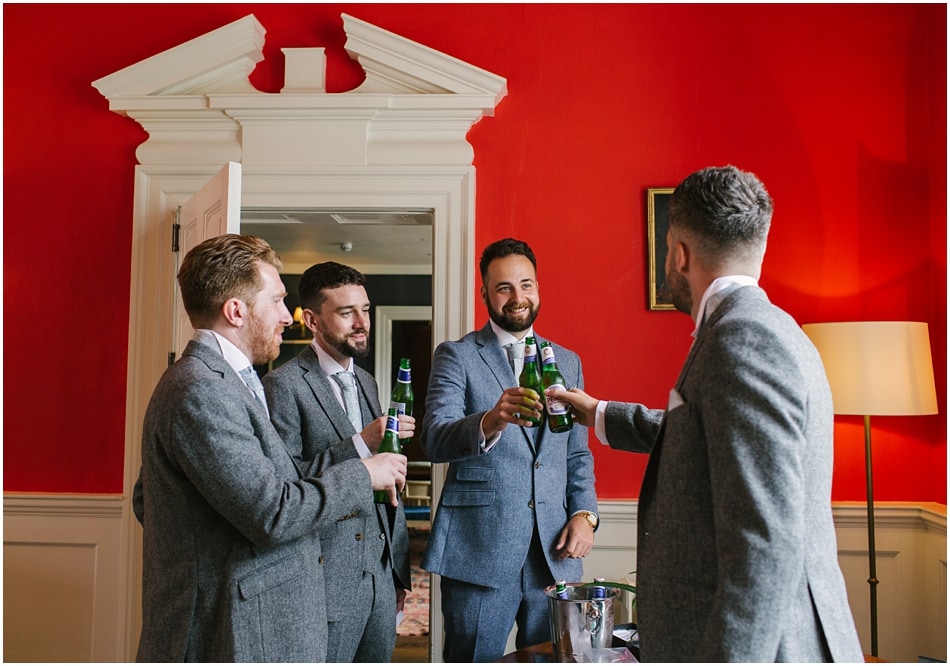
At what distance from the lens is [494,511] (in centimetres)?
228

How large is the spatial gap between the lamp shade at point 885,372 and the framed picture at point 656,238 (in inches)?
28.6

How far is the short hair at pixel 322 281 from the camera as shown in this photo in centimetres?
257

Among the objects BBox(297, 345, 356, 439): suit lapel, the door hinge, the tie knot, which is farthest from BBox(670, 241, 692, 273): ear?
the door hinge

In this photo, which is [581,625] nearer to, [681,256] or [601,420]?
[601,420]

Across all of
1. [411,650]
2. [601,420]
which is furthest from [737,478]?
[411,650]

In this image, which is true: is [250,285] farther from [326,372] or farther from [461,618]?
[461,618]

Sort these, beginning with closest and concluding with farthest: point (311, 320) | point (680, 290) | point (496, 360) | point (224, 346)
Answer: point (680, 290) < point (224, 346) < point (496, 360) < point (311, 320)

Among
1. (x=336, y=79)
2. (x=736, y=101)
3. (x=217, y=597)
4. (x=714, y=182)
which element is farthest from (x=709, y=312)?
(x=336, y=79)

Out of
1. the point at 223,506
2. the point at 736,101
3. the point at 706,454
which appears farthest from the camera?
the point at 736,101

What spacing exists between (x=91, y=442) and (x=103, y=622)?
75 centimetres

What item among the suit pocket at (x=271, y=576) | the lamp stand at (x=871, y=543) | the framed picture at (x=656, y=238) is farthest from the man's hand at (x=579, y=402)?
the lamp stand at (x=871, y=543)

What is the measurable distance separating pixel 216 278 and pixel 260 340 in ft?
0.56

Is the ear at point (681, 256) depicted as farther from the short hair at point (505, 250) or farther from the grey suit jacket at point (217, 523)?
the short hair at point (505, 250)

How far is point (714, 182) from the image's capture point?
133cm
